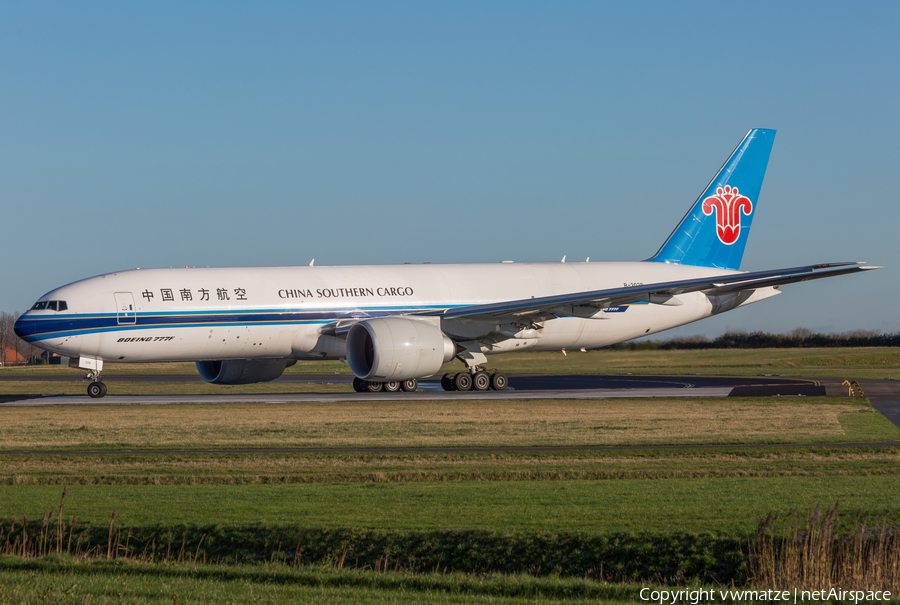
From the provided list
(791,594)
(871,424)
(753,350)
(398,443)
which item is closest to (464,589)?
(791,594)

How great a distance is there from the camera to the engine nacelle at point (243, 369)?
3516 cm

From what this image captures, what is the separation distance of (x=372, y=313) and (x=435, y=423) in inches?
409

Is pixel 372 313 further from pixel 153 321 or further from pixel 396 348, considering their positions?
pixel 153 321

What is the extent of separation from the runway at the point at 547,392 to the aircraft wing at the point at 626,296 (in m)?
2.91

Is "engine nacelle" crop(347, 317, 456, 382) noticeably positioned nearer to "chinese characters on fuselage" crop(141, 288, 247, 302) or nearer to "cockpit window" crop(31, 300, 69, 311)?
"chinese characters on fuselage" crop(141, 288, 247, 302)

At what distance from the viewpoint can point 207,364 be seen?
36094 mm

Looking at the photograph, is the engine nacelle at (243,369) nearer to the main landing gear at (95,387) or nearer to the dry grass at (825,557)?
the main landing gear at (95,387)

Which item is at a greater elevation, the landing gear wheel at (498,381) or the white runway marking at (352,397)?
the landing gear wheel at (498,381)

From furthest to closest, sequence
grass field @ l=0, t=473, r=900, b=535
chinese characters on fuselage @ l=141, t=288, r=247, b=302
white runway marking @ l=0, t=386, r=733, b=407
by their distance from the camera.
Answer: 1. chinese characters on fuselage @ l=141, t=288, r=247, b=302
2. white runway marking @ l=0, t=386, r=733, b=407
3. grass field @ l=0, t=473, r=900, b=535

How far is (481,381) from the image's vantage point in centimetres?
3406

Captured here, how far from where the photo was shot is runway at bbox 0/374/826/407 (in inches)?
1234

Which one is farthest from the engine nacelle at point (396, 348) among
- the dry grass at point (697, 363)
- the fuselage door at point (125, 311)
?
the dry grass at point (697, 363)

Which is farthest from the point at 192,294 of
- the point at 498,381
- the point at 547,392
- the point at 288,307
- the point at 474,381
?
the point at 547,392

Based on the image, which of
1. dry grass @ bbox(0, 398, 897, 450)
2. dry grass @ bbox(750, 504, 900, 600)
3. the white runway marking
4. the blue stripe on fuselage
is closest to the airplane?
the blue stripe on fuselage
